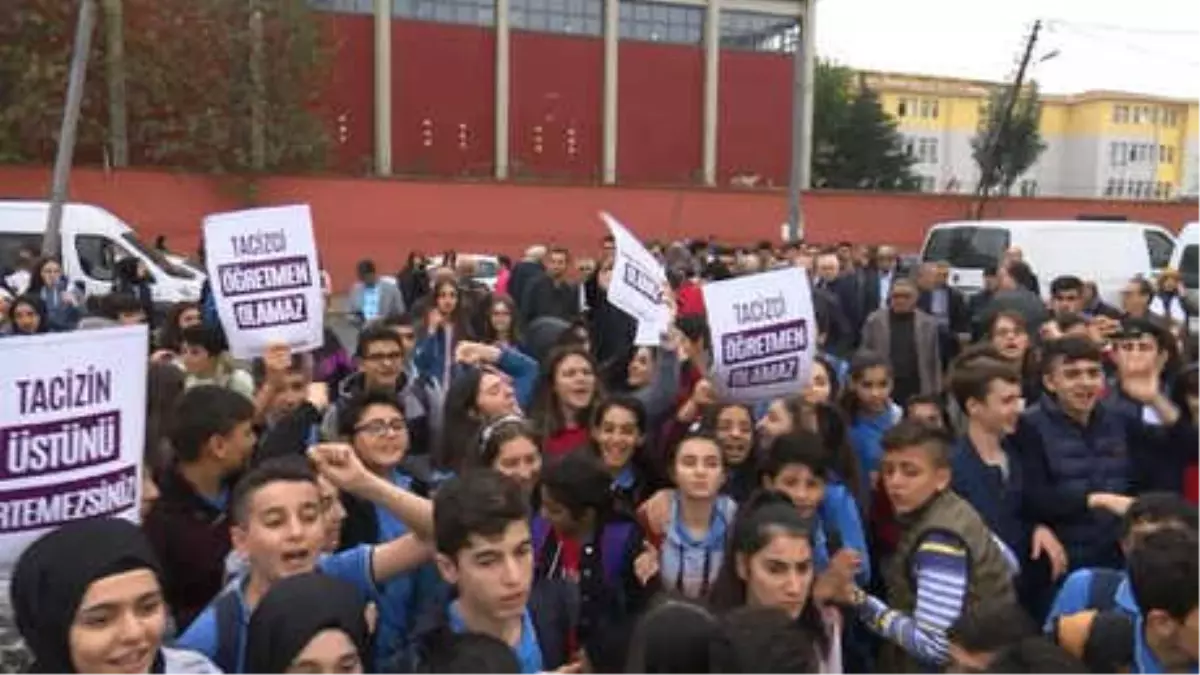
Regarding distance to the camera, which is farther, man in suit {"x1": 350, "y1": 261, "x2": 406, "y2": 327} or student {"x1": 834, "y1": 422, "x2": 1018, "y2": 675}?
man in suit {"x1": 350, "y1": 261, "x2": 406, "y2": 327}

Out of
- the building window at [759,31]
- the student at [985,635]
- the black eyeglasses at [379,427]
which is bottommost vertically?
the student at [985,635]

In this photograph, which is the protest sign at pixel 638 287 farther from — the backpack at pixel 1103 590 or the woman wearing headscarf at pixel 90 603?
the woman wearing headscarf at pixel 90 603

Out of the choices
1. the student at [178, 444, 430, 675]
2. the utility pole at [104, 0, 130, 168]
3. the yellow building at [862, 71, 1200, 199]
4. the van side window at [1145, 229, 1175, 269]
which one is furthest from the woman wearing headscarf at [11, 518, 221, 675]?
the yellow building at [862, 71, 1200, 199]

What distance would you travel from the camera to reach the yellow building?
9744 cm

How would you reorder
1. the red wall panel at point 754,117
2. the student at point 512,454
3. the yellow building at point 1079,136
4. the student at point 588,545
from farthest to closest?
the yellow building at point 1079,136 < the red wall panel at point 754,117 < the student at point 512,454 < the student at point 588,545

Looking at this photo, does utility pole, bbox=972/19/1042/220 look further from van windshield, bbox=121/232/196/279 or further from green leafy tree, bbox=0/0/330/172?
van windshield, bbox=121/232/196/279

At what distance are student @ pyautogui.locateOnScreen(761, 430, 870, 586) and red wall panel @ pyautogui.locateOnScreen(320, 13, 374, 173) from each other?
3609cm

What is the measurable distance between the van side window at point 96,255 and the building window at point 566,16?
2762 centimetres

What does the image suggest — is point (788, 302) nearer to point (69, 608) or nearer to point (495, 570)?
point (495, 570)

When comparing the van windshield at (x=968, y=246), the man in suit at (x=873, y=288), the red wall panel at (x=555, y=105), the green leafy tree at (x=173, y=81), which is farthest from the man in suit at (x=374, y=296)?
the red wall panel at (x=555, y=105)

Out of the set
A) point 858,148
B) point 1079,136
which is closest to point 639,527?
point 858,148

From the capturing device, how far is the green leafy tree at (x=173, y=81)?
28.1 m

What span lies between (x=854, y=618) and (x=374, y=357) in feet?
8.19

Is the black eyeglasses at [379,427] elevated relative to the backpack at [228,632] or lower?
elevated
